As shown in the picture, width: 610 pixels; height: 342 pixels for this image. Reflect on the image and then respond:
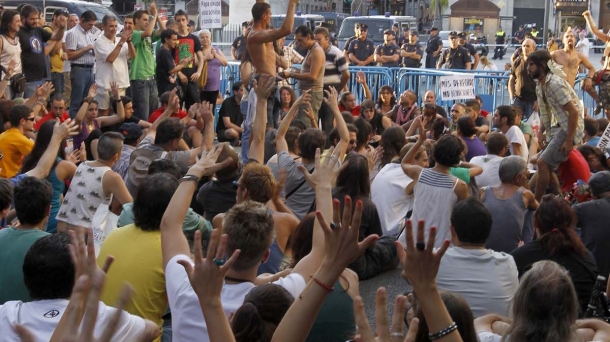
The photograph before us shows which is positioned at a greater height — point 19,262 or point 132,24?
point 132,24

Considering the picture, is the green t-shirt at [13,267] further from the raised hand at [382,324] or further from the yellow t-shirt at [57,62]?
the yellow t-shirt at [57,62]

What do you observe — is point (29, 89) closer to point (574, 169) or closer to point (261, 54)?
point (261, 54)

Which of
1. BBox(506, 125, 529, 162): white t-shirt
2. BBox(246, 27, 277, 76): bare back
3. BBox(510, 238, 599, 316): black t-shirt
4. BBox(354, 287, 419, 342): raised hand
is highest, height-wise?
BBox(246, 27, 277, 76): bare back

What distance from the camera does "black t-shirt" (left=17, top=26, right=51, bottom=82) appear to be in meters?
13.2

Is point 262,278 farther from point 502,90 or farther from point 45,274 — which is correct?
point 502,90

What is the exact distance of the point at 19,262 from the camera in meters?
4.89

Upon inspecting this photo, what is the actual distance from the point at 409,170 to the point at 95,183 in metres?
2.38

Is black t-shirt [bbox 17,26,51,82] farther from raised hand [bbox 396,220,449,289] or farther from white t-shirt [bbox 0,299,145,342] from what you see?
raised hand [bbox 396,220,449,289]

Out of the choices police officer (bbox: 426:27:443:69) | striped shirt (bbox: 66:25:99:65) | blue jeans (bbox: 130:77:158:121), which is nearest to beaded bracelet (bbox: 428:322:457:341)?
blue jeans (bbox: 130:77:158:121)

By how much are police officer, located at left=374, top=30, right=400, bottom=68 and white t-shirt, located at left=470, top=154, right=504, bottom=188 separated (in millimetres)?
11702

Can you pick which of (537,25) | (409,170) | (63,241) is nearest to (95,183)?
(409,170)

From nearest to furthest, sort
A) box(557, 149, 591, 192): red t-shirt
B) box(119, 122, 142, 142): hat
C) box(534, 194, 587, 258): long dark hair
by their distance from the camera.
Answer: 1. box(534, 194, 587, 258): long dark hair
2. box(119, 122, 142, 142): hat
3. box(557, 149, 591, 192): red t-shirt

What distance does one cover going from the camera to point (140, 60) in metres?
13.7

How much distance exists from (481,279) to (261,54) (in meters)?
5.31
